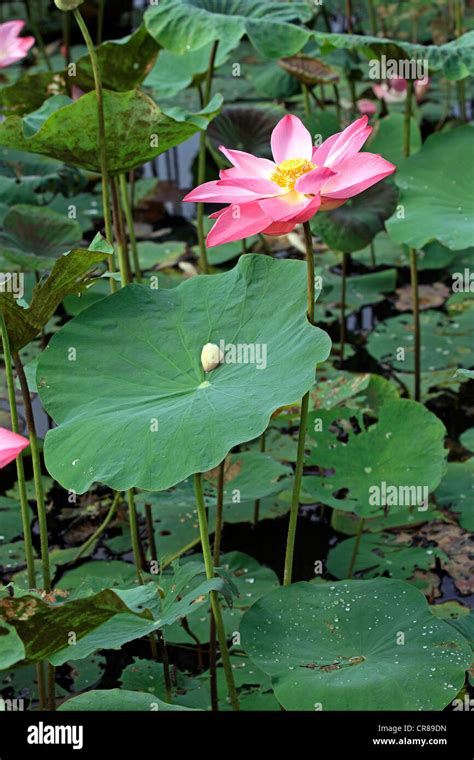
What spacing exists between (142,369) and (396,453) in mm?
535

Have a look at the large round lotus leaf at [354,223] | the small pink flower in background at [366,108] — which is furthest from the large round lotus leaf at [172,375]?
the small pink flower in background at [366,108]

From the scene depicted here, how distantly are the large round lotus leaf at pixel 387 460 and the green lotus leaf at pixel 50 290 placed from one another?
0.59 metres

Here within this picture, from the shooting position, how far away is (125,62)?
2.10m

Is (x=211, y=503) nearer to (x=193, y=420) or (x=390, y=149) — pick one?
(x=193, y=420)

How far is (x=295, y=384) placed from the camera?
129cm

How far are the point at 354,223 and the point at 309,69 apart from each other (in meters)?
0.55

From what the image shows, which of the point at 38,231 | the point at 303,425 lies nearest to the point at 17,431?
the point at 303,425

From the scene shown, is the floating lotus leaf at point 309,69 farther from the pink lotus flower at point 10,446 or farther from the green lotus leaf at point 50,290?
the pink lotus flower at point 10,446

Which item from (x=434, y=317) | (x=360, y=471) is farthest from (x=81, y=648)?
(x=434, y=317)

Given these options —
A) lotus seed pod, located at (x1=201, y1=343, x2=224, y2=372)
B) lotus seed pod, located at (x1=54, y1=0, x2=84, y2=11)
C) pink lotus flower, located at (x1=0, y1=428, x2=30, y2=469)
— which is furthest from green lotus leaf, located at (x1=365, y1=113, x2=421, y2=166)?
pink lotus flower, located at (x1=0, y1=428, x2=30, y2=469)

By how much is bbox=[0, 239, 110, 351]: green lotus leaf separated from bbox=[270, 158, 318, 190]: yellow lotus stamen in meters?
0.25

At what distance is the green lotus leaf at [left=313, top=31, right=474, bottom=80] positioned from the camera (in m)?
2.03

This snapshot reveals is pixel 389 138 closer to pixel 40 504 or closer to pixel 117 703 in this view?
pixel 40 504

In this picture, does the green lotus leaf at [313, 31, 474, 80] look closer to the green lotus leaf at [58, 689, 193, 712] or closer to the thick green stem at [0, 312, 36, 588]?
the thick green stem at [0, 312, 36, 588]
